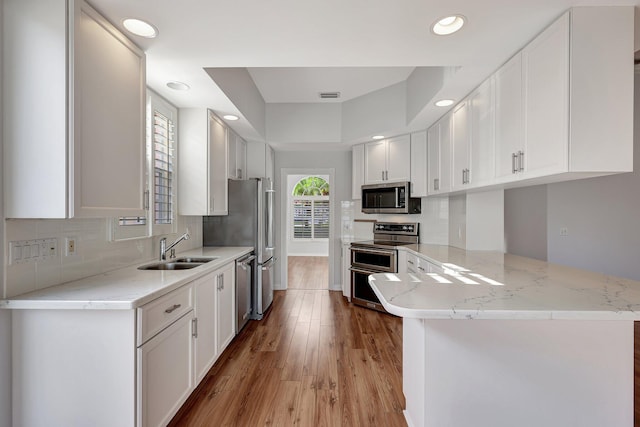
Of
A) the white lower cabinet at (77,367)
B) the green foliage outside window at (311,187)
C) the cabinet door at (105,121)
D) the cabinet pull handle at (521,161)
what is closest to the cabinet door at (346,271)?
the cabinet pull handle at (521,161)

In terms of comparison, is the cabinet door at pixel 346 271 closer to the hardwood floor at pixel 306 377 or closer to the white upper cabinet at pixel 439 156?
the hardwood floor at pixel 306 377

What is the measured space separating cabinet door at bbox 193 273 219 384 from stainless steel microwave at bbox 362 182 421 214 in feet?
7.77

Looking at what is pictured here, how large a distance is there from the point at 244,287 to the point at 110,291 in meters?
1.67

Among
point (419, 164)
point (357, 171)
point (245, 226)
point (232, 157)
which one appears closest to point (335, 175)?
point (357, 171)

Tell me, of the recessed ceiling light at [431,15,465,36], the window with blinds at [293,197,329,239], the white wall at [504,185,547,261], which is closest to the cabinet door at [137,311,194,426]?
the recessed ceiling light at [431,15,465,36]

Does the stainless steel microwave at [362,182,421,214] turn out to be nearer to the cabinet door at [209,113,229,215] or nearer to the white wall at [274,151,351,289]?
the white wall at [274,151,351,289]

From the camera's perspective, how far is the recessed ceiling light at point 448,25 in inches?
59.1

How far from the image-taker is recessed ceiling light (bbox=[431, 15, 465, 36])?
150 centimetres

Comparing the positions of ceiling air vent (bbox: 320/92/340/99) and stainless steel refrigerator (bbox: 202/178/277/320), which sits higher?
ceiling air vent (bbox: 320/92/340/99)

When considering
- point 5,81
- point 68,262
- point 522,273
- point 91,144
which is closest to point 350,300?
point 522,273

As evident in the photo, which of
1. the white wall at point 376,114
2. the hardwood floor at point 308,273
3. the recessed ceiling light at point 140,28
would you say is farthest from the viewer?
the hardwood floor at point 308,273

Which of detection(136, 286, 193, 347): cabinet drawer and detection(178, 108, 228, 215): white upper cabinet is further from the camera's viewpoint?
detection(178, 108, 228, 215): white upper cabinet

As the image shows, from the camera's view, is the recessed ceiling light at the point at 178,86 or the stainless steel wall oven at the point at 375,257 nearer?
the recessed ceiling light at the point at 178,86

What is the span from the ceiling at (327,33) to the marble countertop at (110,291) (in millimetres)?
1386
